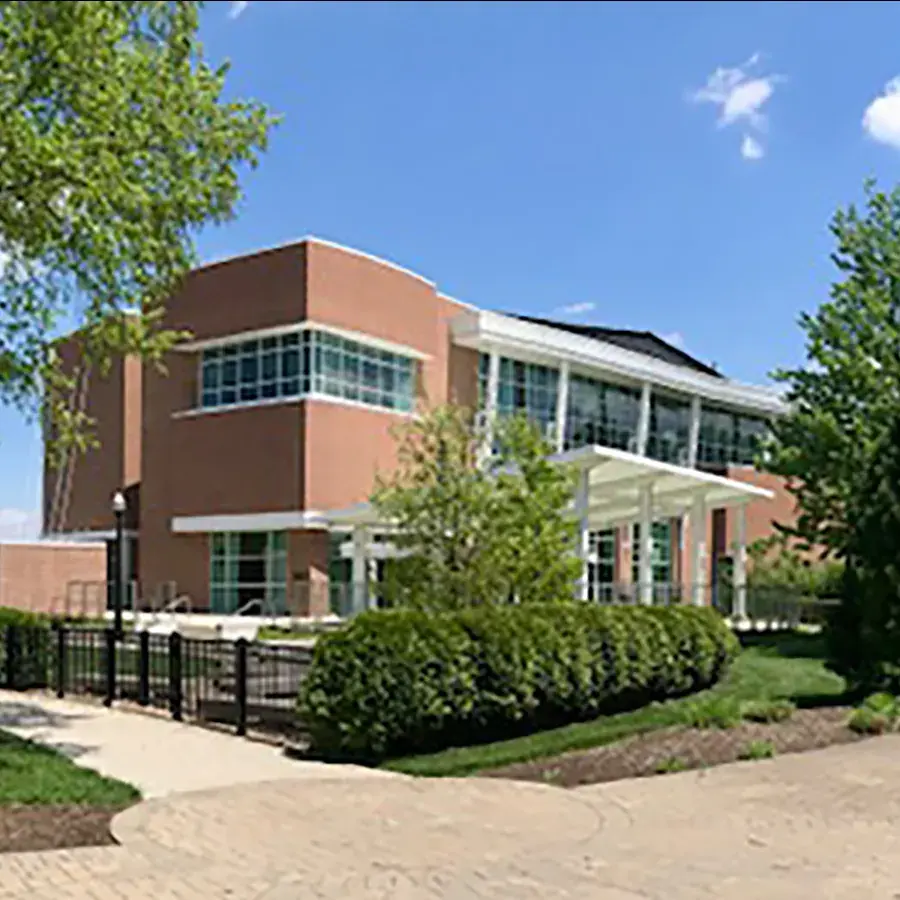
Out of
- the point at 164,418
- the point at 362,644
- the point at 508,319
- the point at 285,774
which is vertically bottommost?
the point at 285,774

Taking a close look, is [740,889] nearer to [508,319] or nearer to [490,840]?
[490,840]

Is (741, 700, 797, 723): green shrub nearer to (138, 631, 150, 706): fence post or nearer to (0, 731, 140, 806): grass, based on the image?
(0, 731, 140, 806): grass

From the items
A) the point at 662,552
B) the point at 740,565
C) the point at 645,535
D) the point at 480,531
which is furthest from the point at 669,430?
the point at 480,531

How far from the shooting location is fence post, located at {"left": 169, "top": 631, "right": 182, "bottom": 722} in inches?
607

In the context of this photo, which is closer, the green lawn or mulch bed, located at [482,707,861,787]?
mulch bed, located at [482,707,861,787]

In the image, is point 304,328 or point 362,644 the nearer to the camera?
point 362,644

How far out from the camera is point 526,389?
47750 mm

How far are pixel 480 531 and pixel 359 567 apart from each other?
60.4ft

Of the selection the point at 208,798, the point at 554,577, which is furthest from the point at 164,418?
the point at 208,798

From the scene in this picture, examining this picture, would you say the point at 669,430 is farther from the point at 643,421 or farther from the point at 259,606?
the point at 259,606

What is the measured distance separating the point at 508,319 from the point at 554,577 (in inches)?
1133

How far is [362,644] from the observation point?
40.3ft

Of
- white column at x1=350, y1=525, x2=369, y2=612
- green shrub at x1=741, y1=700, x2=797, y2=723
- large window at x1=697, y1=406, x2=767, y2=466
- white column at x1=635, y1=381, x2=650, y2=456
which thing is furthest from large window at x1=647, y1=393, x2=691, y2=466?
green shrub at x1=741, y1=700, x2=797, y2=723

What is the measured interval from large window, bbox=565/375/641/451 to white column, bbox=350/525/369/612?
1423 centimetres
